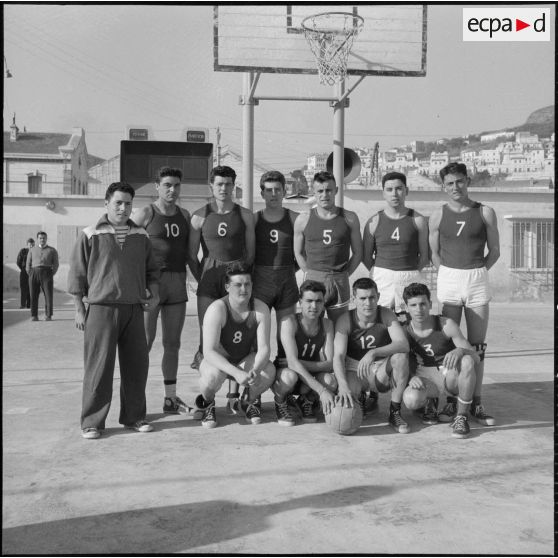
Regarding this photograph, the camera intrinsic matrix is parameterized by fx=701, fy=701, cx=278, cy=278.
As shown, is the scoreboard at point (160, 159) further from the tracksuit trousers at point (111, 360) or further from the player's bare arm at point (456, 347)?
the player's bare arm at point (456, 347)

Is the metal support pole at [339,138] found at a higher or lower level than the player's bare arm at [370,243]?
higher

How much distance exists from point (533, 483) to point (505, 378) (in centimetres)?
343

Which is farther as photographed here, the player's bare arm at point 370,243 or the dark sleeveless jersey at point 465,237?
the player's bare arm at point 370,243

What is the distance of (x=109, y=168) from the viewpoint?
58.9 metres

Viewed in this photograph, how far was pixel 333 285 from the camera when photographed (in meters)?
5.65

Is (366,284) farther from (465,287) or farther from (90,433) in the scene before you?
(90,433)

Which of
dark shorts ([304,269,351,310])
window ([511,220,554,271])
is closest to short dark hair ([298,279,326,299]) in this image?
dark shorts ([304,269,351,310])

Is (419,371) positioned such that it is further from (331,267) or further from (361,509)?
(361,509)

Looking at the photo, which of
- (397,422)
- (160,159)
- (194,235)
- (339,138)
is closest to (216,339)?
(194,235)

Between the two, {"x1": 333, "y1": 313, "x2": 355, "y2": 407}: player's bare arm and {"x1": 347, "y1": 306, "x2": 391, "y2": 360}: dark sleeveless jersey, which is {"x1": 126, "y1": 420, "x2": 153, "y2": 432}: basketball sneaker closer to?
{"x1": 333, "y1": 313, "x2": 355, "y2": 407}: player's bare arm

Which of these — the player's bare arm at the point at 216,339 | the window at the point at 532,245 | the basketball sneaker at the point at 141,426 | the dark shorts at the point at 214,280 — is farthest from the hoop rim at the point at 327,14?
the window at the point at 532,245

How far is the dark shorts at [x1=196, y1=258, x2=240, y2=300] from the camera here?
5.68m

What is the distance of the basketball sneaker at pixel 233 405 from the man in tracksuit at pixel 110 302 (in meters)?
0.77

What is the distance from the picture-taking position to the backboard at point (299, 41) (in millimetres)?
8859
